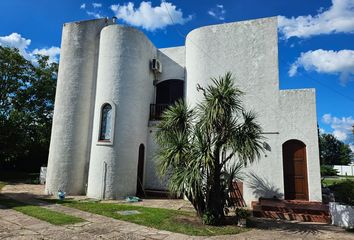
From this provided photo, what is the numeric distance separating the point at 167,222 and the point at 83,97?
966 cm

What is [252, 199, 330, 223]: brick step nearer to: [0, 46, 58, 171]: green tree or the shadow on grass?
the shadow on grass

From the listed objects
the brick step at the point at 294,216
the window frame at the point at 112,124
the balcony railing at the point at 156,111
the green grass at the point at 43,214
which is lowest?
the green grass at the point at 43,214

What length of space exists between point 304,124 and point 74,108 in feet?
41.6

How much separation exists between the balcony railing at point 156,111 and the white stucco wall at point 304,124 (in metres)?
7.07

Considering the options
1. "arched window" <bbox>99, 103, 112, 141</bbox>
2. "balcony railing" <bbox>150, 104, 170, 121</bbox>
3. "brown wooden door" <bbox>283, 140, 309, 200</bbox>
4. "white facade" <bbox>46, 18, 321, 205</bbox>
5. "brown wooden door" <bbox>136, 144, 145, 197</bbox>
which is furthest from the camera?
"balcony railing" <bbox>150, 104, 170, 121</bbox>

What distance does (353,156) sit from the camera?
64.7m

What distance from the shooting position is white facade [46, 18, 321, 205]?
11266 mm

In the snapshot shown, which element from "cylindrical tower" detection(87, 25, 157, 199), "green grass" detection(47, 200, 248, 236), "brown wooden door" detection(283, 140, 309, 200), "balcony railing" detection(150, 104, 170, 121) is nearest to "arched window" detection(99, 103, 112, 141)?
→ "cylindrical tower" detection(87, 25, 157, 199)

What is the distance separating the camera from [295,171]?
36.2 feet

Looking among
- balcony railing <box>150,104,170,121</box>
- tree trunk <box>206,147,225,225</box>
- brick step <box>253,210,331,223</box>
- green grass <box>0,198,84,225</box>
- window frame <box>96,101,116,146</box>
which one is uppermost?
balcony railing <box>150,104,170,121</box>

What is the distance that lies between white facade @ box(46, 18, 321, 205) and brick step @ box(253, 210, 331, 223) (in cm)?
180

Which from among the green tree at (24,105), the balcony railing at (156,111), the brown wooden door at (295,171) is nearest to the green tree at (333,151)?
the brown wooden door at (295,171)

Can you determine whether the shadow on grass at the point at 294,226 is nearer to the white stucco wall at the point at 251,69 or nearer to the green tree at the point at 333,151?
the white stucco wall at the point at 251,69

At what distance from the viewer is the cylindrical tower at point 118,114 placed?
40.0 ft
